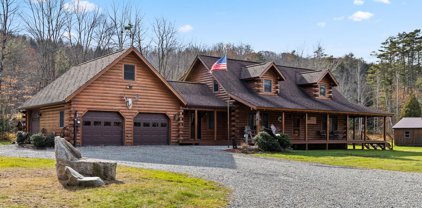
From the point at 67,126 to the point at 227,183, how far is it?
14618mm

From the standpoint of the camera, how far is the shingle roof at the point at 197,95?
1166 inches

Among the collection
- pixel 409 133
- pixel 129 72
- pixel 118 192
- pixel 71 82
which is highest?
pixel 129 72

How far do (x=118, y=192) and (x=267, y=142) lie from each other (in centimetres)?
1571

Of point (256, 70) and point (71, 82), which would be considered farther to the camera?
point (256, 70)

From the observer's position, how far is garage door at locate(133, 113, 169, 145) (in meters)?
26.8

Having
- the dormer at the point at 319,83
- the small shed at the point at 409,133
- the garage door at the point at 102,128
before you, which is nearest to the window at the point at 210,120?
the garage door at the point at 102,128

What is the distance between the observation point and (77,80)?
26625mm

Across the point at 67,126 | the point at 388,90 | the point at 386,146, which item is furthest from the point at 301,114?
the point at 388,90

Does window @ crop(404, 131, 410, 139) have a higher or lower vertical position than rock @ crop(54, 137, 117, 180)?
lower

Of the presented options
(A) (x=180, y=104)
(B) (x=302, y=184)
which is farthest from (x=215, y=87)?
(B) (x=302, y=184)

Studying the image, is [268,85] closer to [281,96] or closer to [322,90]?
[281,96]

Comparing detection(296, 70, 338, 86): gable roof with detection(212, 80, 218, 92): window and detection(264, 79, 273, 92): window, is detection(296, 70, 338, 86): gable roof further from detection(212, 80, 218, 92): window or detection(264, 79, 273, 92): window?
detection(212, 80, 218, 92): window

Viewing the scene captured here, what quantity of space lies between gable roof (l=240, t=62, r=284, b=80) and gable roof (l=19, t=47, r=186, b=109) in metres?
7.37

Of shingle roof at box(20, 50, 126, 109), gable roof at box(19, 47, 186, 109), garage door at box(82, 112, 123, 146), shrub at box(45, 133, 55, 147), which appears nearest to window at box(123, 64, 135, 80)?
gable roof at box(19, 47, 186, 109)
